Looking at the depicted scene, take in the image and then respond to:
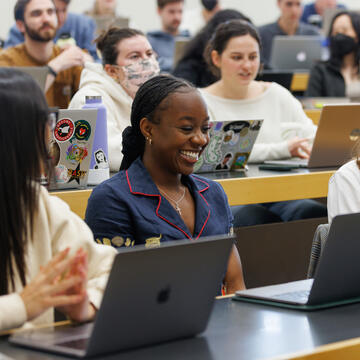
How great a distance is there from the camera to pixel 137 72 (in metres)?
3.12

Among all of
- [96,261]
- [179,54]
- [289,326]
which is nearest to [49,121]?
[96,261]

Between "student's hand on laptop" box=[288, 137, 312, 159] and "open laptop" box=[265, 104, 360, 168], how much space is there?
133mm

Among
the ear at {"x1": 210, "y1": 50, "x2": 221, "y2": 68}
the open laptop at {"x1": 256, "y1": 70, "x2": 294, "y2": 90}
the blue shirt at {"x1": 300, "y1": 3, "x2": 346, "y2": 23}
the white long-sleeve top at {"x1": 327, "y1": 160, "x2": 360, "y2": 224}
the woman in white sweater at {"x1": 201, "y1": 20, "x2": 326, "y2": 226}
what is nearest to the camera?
the white long-sleeve top at {"x1": 327, "y1": 160, "x2": 360, "y2": 224}

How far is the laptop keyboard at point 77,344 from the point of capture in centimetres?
115

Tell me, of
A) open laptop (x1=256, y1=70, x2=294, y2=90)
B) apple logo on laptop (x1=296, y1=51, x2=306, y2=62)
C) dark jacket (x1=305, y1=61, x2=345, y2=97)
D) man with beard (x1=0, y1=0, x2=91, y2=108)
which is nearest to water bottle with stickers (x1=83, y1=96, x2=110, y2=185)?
man with beard (x1=0, y1=0, x2=91, y2=108)

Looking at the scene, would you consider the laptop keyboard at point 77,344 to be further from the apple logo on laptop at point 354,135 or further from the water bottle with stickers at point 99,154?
the apple logo on laptop at point 354,135

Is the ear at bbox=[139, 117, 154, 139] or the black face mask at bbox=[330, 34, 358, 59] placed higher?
the ear at bbox=[139, 117, 154, 139]

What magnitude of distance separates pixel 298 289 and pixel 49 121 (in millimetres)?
569

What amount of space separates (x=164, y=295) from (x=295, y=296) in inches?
14.6

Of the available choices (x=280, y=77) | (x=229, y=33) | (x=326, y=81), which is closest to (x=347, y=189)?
(x=229, y=33)

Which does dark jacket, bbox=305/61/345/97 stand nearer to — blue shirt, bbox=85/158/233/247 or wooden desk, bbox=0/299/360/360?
blue shirt, bbox=85/158/233/247

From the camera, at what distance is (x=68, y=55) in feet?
13.5

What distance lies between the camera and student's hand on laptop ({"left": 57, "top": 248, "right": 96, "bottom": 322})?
122 centimetres

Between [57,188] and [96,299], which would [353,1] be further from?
[96,299]
